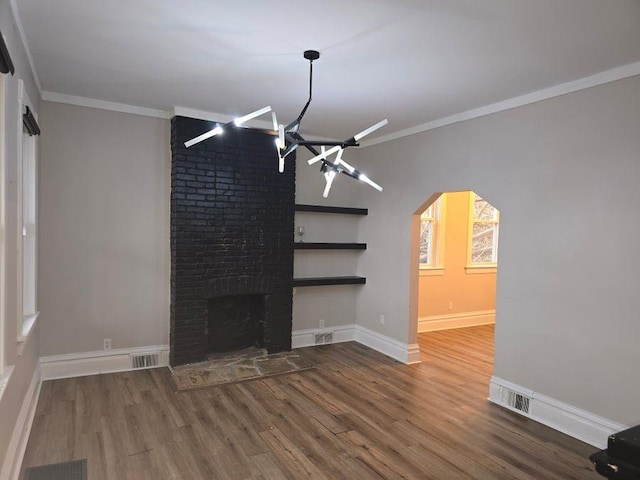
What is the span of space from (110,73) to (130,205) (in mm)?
1450

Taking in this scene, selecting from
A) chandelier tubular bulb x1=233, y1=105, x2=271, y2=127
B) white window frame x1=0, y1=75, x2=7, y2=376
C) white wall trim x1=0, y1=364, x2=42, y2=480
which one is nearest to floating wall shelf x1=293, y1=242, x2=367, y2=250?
chandelier tubular bulb x1=233, y1=105, x2=271, y2=127

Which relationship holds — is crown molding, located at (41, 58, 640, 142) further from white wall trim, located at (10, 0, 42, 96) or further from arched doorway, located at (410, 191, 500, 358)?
arched doorway, located at (410, 191, 500, 358)

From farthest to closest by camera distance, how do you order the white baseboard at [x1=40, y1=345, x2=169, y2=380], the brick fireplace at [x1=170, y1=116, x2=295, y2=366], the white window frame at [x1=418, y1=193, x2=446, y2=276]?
1. the white window frame at [x1=418, y1=193, x2=446, y2=276]
2. the brick fireplace at [x1=170, y1=116, x2=295, y2=366]
3. the white baseboard at [x1=40, y1=345, x2=169, y2=380]

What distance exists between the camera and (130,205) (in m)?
4.43

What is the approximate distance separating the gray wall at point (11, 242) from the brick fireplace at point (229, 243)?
5.50ft

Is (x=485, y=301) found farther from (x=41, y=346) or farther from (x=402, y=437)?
(x=41, y=346)

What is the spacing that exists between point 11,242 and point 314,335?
3792 millimetres

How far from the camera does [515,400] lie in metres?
3.72

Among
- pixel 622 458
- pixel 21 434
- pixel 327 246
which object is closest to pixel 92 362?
pixel 21 434

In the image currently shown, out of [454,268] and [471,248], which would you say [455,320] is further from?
[471,248]

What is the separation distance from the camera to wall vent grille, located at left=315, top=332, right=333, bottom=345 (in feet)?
18.4

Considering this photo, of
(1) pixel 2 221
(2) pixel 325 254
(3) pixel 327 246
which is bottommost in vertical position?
(2) pixel 325 254

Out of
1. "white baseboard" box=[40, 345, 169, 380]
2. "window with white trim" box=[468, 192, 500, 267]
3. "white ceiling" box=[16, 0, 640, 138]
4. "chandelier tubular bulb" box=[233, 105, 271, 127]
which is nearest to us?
"white ceiling" box=[16, 0, 640, 138]

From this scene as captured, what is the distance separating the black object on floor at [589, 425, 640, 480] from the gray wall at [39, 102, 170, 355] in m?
4.23
